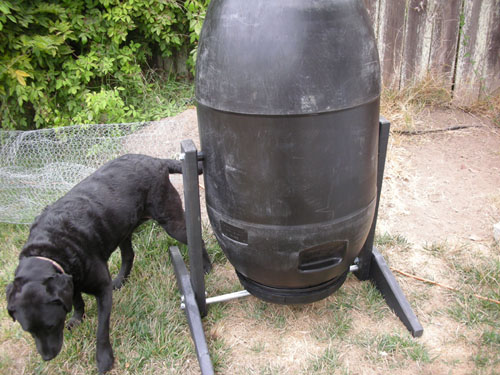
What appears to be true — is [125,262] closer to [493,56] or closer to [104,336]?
[104,336]

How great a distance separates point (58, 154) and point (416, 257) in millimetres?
3158

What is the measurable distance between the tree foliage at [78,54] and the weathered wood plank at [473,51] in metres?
2.82

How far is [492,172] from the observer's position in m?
4.05

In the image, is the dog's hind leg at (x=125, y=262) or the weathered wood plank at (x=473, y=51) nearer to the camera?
the dog's hind leg at (x=125, y=262)

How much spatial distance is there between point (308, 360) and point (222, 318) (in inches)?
22.8

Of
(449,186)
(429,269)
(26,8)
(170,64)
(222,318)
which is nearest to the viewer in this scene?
(222,318)

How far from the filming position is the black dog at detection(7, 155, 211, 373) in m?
2.00

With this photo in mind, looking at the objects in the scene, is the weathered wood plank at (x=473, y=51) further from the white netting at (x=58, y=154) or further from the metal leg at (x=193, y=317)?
the metal leg at (x=193, y=317)

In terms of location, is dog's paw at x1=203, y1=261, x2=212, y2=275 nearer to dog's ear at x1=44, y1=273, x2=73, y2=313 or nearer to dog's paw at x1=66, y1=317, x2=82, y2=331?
dog's paw at x1=66, y1=317, x2=82, y2=331

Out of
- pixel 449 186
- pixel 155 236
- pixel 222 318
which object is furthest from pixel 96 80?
pixel 449 186

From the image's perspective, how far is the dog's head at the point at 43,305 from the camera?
6.42 feet

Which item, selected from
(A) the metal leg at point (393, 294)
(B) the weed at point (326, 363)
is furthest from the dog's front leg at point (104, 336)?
(A) the metal leg at point (393, 294)

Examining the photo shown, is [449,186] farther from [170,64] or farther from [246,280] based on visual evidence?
[170,64]

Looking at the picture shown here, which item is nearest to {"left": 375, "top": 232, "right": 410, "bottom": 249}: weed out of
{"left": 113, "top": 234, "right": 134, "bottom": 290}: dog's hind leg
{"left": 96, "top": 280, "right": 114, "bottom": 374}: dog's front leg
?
{"left": 113, "top": 234, "right": 134, "bottom": 290}: dog's hind leg
